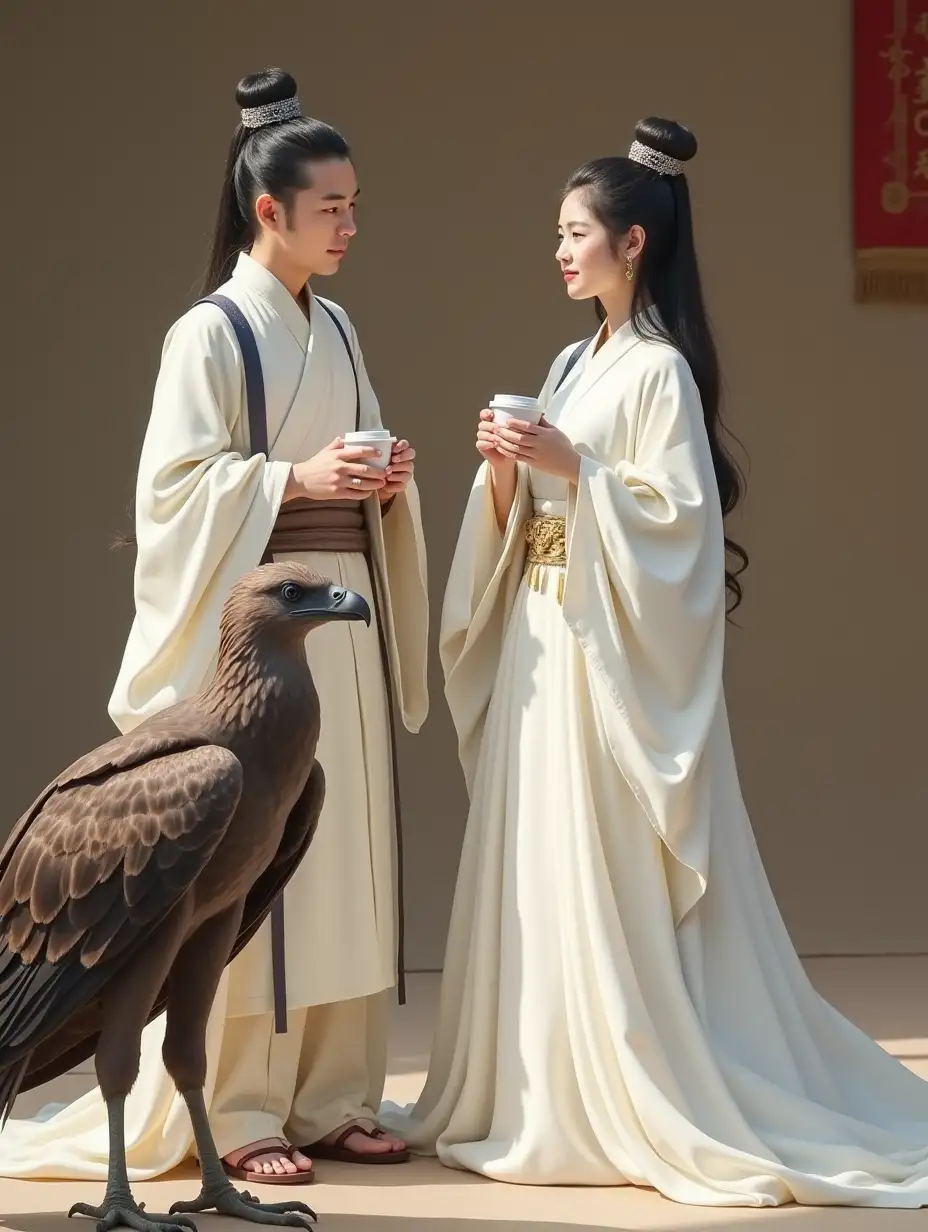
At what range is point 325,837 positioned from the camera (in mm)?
3635

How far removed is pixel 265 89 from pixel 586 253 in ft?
2.12

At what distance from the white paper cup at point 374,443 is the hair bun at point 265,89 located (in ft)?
2.22

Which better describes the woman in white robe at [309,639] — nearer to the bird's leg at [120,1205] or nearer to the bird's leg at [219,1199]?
the bird's leg at [219,1199]

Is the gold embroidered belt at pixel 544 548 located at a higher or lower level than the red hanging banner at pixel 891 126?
lower

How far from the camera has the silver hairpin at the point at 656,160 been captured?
369 cm

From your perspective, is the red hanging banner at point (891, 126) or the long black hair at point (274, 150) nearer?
the long black hair at point (274, 150)

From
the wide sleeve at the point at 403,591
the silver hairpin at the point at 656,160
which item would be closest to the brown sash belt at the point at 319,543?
the wide sleeve at the point at 403,591

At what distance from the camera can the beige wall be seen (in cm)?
627

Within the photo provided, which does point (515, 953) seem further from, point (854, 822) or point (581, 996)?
point (854, 822)

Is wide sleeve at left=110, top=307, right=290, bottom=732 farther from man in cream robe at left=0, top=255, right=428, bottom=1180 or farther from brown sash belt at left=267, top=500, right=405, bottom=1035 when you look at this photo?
brown sash belt at left=267, top=500, right=405, bottom=1035

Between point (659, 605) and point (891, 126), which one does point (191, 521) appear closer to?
point (659, 605)

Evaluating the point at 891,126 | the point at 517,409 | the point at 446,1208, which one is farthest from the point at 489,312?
the point at 446,1208

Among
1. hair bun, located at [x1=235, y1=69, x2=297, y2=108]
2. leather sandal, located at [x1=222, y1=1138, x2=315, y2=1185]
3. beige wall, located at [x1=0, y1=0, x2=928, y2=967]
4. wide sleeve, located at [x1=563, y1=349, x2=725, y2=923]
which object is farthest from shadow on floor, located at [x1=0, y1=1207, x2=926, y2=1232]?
beige wall, located at [x1=0, y1=0, x2=928, y2=967]

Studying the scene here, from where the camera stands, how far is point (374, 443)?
3434mm
